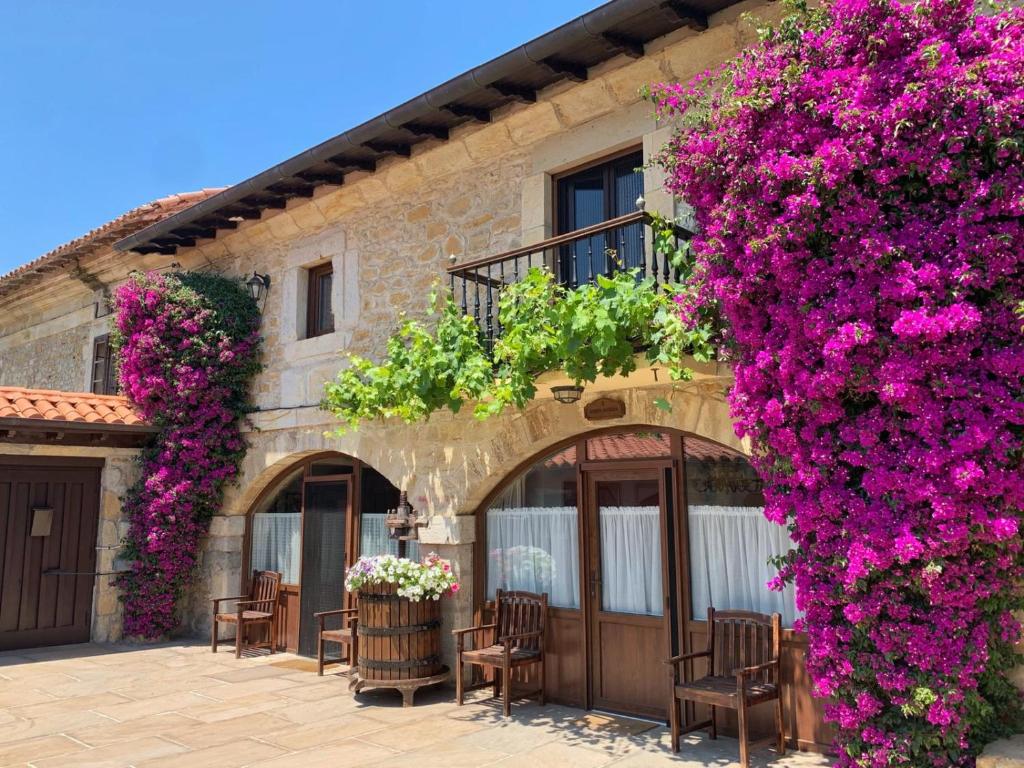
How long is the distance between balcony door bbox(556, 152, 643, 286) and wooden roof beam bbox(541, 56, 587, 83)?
2.30ft

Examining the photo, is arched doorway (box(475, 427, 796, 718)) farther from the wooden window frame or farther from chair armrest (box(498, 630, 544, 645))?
the wooden window frame

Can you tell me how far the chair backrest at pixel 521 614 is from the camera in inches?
250

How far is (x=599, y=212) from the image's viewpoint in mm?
6555

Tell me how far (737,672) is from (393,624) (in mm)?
2807

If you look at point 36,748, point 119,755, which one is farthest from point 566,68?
point 36,748

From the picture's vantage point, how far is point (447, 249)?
7.45m

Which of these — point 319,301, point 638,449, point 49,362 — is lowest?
point 638,449

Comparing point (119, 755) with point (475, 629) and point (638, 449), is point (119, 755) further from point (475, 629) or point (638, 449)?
point (638, 449)

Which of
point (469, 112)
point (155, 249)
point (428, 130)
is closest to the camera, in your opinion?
point (469, 112)

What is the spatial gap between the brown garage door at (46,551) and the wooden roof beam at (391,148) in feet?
17.0

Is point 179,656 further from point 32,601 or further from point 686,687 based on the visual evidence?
point 686,687

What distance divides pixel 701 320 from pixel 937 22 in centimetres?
192

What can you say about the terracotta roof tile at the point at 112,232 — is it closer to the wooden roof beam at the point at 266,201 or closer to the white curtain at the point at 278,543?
the wooden roof beam at the point at 266,201

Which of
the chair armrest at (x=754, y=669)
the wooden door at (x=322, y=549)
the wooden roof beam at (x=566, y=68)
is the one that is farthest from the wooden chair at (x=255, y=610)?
the wooden roof beam at (x=566, y=68)
